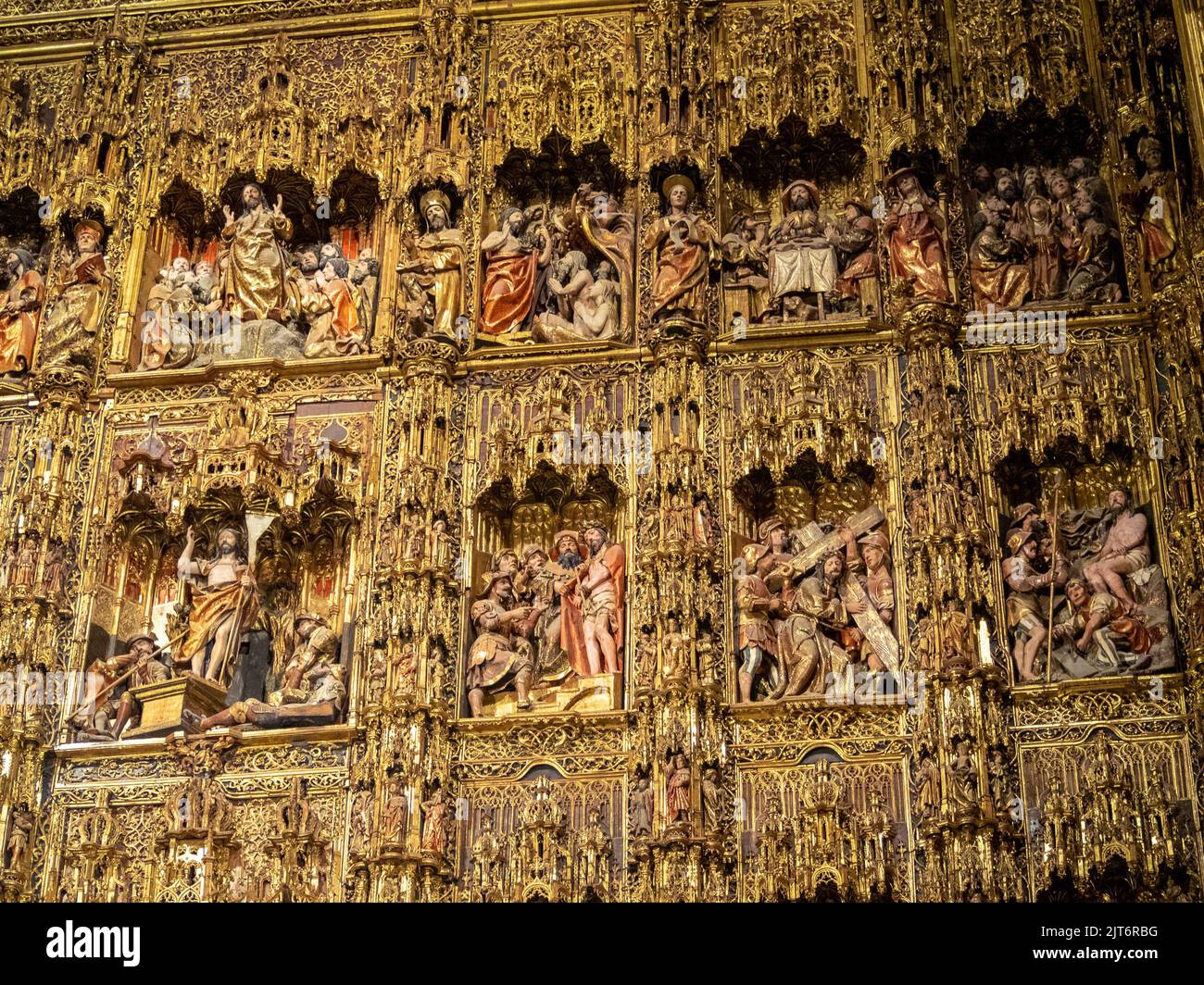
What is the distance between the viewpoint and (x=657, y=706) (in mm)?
17109

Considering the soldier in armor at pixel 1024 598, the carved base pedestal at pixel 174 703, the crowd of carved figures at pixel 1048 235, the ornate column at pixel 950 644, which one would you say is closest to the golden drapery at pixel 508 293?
the ornate column at pixel 950 644

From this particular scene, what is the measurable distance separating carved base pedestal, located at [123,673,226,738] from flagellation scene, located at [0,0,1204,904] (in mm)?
33

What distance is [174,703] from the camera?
706 inches

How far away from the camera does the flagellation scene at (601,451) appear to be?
1697 centimetres

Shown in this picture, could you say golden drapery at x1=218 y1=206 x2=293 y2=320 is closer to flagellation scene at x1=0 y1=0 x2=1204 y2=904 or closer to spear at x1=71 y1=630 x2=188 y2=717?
flagellation scene at x1=0 y1=0 x2=1204 y2=904

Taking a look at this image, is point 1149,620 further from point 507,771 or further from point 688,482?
point 507,771

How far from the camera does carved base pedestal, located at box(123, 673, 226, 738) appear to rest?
17.9 m

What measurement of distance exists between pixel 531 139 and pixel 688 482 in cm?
421

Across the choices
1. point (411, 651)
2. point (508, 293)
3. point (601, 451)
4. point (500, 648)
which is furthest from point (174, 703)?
point (508, 293)
